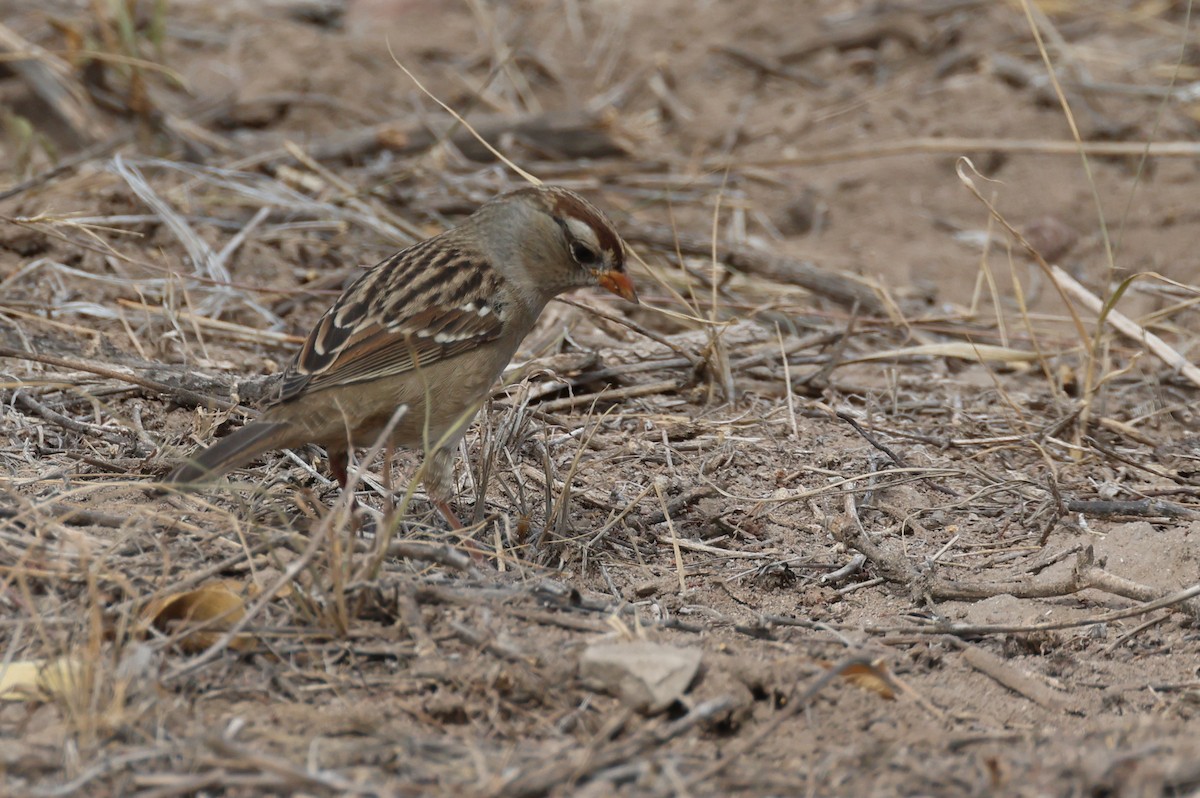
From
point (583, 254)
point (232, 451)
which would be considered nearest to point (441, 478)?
point (232, 451)

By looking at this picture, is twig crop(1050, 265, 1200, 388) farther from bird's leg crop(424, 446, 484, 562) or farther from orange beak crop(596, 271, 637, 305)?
bird's leg crop(424, 446, 484, 562)

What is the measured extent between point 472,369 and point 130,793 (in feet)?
6.95

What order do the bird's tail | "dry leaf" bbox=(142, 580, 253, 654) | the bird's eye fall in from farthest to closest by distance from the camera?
1. the bird's eye
2. the bird's tail
3. "dry leaf" bbox=(142, 580, 253, 654)

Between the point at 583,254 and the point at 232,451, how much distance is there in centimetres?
157

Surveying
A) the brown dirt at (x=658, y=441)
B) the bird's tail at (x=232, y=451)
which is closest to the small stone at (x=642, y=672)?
the brown dirt at (x=658, y=441)

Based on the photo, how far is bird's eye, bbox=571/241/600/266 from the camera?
471 centimetres

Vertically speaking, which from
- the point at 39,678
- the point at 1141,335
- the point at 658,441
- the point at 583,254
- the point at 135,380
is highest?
the point at 583,254

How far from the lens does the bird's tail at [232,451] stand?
3.57m

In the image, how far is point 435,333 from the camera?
14.5 ft

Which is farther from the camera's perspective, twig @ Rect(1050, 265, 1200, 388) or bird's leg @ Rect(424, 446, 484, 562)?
twig @ Rect(1050, 265, 1200, 388)

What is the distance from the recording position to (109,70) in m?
7.76

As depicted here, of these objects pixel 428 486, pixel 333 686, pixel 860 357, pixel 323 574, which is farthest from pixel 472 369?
pixel 860 357

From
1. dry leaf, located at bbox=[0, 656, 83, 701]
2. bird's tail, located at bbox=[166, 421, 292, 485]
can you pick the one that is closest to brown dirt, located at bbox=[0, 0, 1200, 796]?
dry leaf, located at bbox=[0, 656, 83, 701]

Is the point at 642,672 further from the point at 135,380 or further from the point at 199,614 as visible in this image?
the point at 135,380
